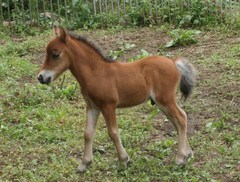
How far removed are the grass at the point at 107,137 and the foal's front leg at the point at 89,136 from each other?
9 cm

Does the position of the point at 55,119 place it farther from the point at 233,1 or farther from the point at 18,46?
the point at 233,1

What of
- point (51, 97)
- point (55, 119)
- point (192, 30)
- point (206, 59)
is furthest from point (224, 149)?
point (192, 30)

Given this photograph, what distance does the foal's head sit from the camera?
237 inches

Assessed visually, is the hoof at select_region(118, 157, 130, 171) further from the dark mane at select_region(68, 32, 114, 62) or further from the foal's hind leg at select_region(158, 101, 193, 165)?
the dark mane at select_region(68, 32, 114, 62)

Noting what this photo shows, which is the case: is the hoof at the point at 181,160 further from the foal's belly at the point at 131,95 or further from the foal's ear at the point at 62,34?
the foal's ear at the point at 62,34

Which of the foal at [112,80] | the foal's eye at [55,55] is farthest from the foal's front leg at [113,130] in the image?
the foal's eye at [55,55]

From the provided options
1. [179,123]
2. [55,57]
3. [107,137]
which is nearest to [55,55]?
[55,57]

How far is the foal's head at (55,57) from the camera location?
601 centimetres

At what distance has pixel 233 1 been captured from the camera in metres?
13.3

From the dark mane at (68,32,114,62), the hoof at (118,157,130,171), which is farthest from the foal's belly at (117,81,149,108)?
the hoof at (118,157,130,171)

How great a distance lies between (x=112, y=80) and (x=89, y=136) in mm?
625

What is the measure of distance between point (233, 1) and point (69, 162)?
7.81 meters

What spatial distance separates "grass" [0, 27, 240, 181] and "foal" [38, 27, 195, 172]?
9.3 inches

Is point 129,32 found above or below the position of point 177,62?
below
